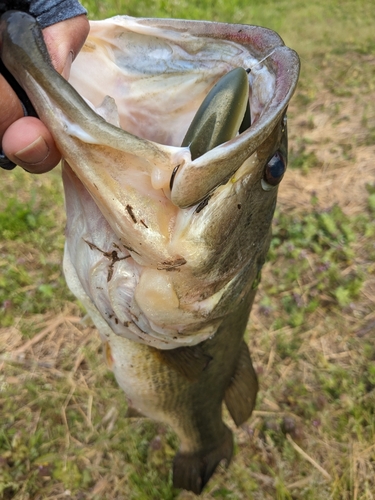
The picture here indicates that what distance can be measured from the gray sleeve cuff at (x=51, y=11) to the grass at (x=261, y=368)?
1.31m

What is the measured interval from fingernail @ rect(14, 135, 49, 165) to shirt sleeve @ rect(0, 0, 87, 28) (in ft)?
0.91

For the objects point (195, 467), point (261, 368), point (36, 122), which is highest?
point (36, 122)

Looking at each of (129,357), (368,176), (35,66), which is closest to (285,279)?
(368,176)

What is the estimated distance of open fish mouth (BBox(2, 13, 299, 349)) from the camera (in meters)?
0.89

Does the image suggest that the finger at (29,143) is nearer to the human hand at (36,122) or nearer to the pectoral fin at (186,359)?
the human hand at (36,122)

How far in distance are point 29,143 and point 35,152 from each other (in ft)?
0.10

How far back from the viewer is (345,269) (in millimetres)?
3451

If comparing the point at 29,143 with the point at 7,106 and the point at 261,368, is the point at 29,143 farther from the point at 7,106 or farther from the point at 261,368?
the point at 261,368

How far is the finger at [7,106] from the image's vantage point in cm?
88

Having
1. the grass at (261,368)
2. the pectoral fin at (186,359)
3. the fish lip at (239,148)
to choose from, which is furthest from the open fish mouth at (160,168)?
the grass at (261,368)

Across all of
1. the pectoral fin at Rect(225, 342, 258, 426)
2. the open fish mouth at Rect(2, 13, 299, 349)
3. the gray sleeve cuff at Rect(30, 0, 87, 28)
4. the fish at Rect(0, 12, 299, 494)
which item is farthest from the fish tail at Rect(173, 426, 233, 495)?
the gray sleeve cuff at Rect(30, 0, 87, 28)

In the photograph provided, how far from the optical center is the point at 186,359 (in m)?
1.49

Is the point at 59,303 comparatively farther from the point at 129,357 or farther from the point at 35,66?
the point at 35,66

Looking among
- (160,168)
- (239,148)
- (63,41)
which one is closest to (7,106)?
(63,41)
